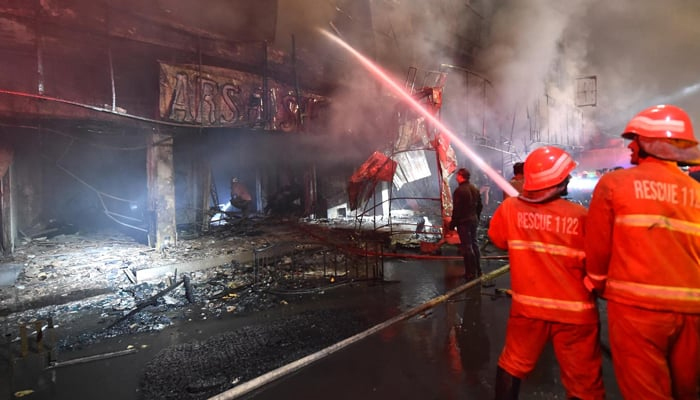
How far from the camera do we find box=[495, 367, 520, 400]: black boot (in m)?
2.21

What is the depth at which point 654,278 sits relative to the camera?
5.85 ft

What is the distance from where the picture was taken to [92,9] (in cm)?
777

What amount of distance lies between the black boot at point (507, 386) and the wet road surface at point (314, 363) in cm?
66

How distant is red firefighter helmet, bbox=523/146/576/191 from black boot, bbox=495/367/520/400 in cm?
123

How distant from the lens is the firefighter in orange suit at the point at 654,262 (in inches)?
69.1

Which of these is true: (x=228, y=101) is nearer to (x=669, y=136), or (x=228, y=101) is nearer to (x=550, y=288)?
(x=550, y=288)

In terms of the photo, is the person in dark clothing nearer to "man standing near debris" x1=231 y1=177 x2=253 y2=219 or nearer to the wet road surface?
the wet road surface

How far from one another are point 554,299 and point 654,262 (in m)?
0.55

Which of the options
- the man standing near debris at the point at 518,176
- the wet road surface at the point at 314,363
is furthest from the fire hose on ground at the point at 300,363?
the man standing near debris at the point at 518,176

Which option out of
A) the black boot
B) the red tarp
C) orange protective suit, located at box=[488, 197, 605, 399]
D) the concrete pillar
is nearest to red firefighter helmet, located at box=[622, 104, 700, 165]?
orange protective suit, located at box=[488, 197, 605, 399]

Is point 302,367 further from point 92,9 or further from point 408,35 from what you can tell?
point 408,35

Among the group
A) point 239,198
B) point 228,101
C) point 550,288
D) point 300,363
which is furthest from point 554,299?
point 239,198

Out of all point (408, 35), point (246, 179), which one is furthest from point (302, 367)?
point (408, 35)

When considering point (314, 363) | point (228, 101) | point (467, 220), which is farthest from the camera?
point (228, 101)
